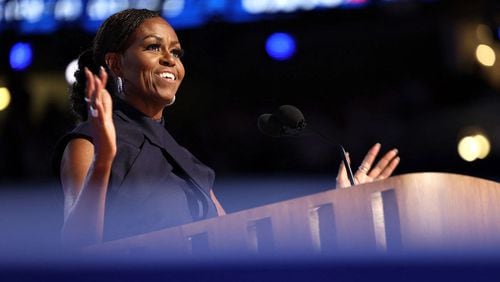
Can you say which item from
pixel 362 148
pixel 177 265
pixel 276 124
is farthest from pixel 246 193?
pixel 177 265

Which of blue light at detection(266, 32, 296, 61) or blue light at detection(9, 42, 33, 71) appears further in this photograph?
blue light at detection(9, 42, 33, 71)

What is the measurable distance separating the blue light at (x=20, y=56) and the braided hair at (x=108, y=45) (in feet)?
12.0

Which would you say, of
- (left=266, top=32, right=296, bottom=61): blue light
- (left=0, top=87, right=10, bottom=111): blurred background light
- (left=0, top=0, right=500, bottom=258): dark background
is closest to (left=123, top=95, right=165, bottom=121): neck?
(left=0, top=0, right=500, bottom=258): dark background

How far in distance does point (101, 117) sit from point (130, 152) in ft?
1.38

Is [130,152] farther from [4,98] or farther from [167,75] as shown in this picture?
[4,98]

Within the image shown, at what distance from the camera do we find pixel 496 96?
5418 mm

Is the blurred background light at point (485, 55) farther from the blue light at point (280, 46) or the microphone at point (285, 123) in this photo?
the microphone at point (285, 123)

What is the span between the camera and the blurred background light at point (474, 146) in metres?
5.47

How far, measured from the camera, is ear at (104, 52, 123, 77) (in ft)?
7.20

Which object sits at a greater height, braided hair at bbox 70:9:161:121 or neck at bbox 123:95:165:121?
braided hair at bbox 70:9:161:121

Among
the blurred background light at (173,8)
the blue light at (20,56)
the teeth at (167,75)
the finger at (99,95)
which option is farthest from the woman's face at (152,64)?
the blue light at (20,56)

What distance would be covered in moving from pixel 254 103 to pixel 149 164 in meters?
3.70

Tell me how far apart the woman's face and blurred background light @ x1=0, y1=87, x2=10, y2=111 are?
401cm

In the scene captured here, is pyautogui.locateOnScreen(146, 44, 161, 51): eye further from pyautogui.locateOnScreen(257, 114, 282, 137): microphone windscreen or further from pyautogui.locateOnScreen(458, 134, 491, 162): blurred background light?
pyautogui.locateOnScreen(458, 134, 491, 162): blurred background light
